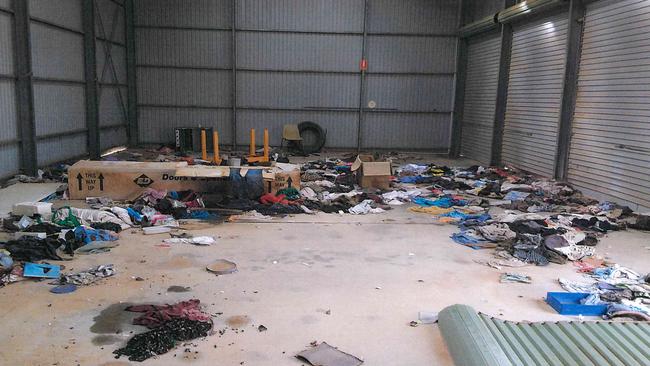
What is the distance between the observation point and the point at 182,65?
14.8m

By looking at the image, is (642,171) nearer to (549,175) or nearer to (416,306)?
(549,175)

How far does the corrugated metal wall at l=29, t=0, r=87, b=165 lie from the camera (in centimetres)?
965

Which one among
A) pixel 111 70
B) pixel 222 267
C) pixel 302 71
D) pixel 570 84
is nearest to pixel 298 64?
pixel 302 71

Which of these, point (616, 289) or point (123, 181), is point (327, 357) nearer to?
point (616, 289)

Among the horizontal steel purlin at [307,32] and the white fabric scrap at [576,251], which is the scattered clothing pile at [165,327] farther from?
the horizontal steel purlin at [307,32]

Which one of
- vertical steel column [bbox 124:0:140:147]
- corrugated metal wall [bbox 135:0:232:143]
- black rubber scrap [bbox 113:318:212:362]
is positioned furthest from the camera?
corrugated metal wall [bbox 135:0:232:143]

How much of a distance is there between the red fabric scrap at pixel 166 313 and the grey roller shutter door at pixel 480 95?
10.4 m

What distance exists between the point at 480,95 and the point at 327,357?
1183 centimetres

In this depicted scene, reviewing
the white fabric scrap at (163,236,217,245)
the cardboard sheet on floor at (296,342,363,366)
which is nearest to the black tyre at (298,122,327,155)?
the white fabric scrap at (163,236,217,245)

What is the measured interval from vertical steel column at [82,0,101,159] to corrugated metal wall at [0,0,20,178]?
9.78 ft

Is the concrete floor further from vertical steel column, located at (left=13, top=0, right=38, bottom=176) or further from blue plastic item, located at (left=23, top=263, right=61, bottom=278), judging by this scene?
vertical steel column, located at (left=13, top=0, right=38, bottom=176)

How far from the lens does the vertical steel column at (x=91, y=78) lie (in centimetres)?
1169

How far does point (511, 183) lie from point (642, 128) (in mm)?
2777

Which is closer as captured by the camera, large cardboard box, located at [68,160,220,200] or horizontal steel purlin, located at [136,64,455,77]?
large cardboard box, located at [68,160,220,200]
